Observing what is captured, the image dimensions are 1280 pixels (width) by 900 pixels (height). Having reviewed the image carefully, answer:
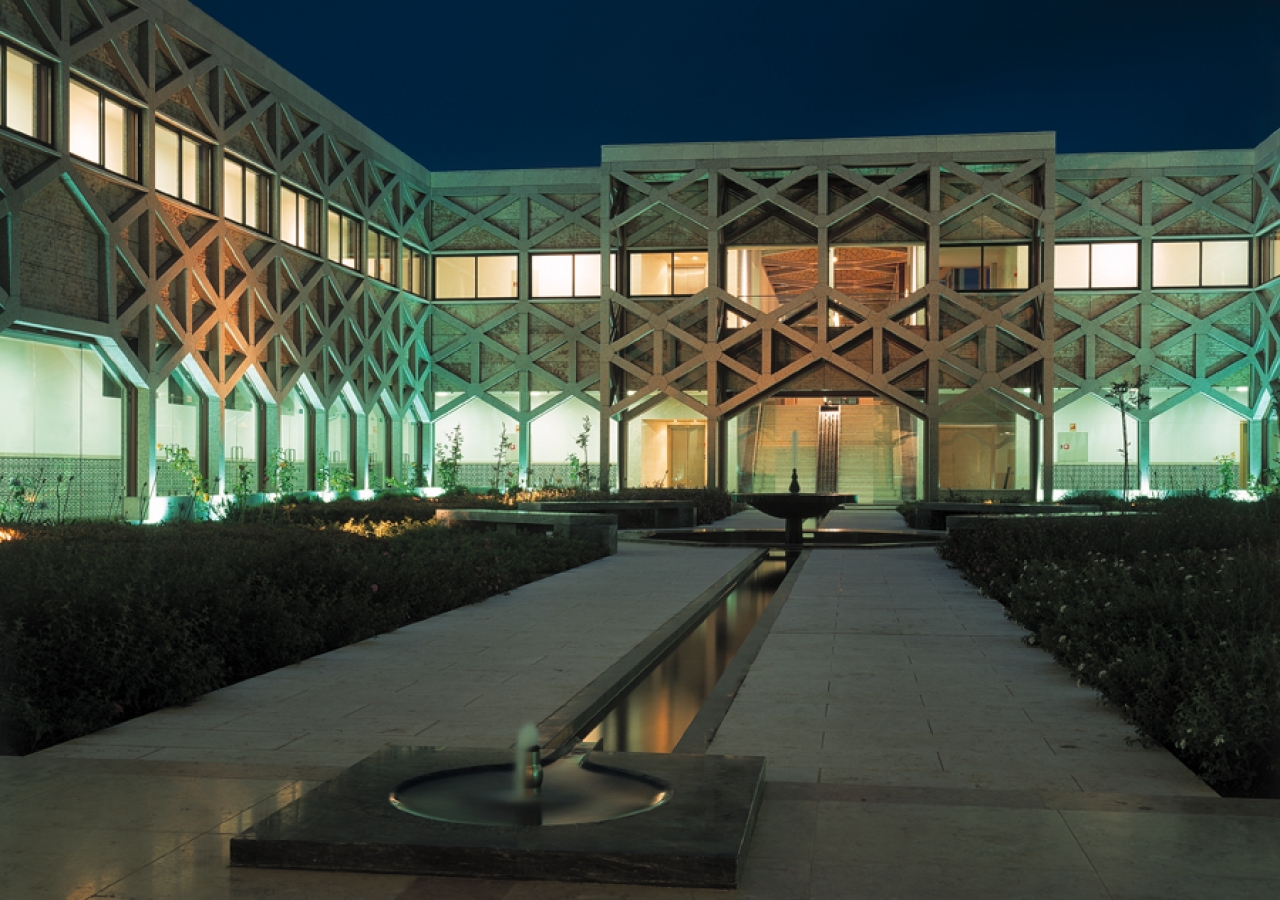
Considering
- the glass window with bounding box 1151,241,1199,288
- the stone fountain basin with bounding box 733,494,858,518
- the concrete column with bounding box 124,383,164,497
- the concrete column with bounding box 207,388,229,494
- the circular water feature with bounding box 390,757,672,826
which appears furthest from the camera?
the glass window with bounding box 1151,241,1199,288

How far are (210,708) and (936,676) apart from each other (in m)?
4.89

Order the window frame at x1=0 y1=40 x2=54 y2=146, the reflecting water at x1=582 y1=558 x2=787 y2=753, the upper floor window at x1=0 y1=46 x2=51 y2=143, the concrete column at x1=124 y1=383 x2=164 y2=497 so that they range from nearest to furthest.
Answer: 1. the reflecting water at x1=582 y1=558 x2=787 y2=753
2. the upper floor window at x1=0 y1=46 x2=51 y2=143
3. the window frame at x1=0 y1=40 x2=54 y2=146
4. the concrete column at x1=124 y1=383 x2=164 y2=497

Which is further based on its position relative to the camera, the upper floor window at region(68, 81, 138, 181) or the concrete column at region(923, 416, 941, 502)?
the concrete column at region(923, 416, 941, 502)

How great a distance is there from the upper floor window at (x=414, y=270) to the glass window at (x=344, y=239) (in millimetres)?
3048

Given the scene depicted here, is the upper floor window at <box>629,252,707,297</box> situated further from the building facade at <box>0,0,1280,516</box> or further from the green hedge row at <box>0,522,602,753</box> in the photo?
the green hedge row at <box>0,522,602,753</box>

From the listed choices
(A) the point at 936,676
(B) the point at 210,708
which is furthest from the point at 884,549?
(B) the point at 210,708

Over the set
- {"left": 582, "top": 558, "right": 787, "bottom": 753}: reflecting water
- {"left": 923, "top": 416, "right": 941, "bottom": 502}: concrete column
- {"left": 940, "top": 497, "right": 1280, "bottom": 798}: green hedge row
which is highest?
{"left": 923, "top": 416, "right": 941, "bottom": 502}: concrete column

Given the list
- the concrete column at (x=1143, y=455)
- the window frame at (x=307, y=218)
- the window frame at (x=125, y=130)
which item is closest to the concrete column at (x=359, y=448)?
the window frame at (x=307, y=218)

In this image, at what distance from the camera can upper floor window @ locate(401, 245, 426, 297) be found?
40.8 metres

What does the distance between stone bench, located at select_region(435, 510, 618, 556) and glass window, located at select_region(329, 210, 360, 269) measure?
16.4m

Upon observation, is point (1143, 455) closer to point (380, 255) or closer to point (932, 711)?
point (380, 255)

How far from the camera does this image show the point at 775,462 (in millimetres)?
41750

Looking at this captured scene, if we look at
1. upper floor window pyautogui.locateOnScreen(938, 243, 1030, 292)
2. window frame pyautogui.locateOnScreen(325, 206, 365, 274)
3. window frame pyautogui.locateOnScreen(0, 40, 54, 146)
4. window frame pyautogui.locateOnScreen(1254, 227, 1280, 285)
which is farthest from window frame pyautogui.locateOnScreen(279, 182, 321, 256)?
window frame pyautogui.locateOnScreen(1254, 227, 1280, 285)

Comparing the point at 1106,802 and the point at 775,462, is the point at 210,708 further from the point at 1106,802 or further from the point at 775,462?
the point at 775,462
